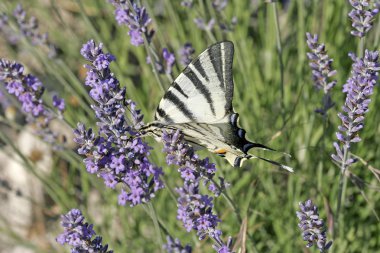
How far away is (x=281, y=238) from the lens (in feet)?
10.7

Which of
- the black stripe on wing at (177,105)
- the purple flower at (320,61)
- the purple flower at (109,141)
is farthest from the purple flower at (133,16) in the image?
the purple flower at (320,61)

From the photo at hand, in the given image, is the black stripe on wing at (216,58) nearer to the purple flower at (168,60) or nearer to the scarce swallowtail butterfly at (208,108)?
the scarce swallowtail butterfly at (208,108)

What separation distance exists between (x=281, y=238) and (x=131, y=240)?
3.49 ft

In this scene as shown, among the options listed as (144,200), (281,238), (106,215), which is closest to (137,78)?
(106,215)

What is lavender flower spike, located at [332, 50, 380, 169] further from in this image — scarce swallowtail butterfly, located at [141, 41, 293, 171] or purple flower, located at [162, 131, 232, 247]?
purple flower, located at [162, 131, 232, 247]

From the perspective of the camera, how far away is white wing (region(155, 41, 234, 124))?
227cm

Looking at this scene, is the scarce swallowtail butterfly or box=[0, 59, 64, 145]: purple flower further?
box=[0, 59, 64, 145]: purple flower

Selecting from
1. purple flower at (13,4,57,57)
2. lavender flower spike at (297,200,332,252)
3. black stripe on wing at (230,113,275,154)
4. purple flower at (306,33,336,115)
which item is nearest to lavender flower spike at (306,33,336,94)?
purple flower at (306,33,336,115)

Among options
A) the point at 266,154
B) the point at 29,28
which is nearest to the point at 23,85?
the point at 29,28

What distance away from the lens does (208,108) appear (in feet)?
7.96

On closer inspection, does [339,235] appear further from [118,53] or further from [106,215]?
[118,53]

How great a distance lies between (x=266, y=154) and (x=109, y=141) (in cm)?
161

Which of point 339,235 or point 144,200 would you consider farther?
point 339,235

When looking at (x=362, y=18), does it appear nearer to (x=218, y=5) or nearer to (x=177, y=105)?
(x=177, y=105)
